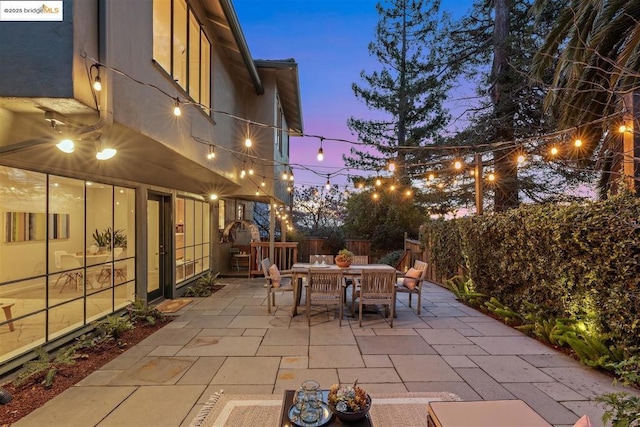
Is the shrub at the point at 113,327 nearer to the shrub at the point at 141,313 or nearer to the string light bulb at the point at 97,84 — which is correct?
the shrub at the point at 141,313

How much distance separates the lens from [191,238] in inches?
330

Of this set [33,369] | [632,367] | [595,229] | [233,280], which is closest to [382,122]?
[233,280]

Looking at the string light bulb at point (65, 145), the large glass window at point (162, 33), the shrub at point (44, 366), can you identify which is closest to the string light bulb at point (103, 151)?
the string light bulb at point (65, 145)

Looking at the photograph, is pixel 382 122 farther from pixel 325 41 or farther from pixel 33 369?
pixel 33 369

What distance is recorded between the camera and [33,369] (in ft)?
10.9

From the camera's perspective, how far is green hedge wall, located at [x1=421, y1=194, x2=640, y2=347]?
3.34 m

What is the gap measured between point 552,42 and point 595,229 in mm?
3236

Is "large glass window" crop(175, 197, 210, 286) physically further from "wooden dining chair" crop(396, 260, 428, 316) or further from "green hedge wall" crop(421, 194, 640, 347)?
"green hedge wall" crop(421, 194, 640, 347)

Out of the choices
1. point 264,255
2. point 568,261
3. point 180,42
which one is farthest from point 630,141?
point 264,255

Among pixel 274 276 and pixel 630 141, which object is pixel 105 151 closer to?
pixel 274 276

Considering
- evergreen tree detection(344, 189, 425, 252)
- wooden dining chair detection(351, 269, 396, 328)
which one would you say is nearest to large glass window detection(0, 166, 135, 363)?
wooden dining chair detection(351, 269, 396, 328)

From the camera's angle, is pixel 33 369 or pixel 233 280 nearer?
pixel 33 369

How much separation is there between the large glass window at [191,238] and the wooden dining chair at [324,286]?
12.1 feet

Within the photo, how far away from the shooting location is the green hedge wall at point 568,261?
3.34 meters
